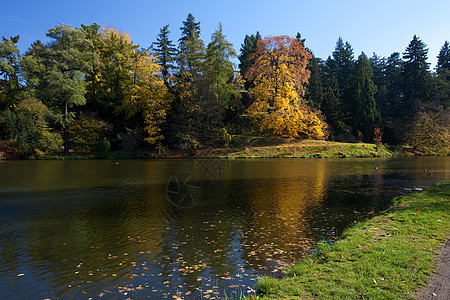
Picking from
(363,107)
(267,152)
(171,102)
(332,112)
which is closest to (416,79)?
(363,107)

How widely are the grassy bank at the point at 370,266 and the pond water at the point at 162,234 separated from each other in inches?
34.4

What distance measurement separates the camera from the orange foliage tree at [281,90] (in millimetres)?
42500

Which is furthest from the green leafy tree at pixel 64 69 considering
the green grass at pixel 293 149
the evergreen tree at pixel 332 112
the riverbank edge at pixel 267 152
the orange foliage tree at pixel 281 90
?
the evergreen tree at pixel 332 112

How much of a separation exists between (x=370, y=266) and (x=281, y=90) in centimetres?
4011

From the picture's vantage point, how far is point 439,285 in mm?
4383

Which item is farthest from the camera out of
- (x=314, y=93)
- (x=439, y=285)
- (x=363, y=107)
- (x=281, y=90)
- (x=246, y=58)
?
(x=246, y=58)

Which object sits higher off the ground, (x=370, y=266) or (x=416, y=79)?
(x=416, y=79)

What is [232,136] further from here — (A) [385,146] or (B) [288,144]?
(A) [385,146]

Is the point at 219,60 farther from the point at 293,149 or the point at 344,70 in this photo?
the point at 344,70

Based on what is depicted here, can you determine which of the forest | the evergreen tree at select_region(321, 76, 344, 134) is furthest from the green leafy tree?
the evergreen tree at select_region(321, 76, 344, 134)

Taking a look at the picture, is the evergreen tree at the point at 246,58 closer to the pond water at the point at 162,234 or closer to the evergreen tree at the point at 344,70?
the evergreen tree at the point at 344,70

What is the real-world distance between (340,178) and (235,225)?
1290cm

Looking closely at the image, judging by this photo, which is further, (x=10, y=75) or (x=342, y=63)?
(x=342, y=63)

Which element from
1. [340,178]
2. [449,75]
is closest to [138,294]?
[340,178]
